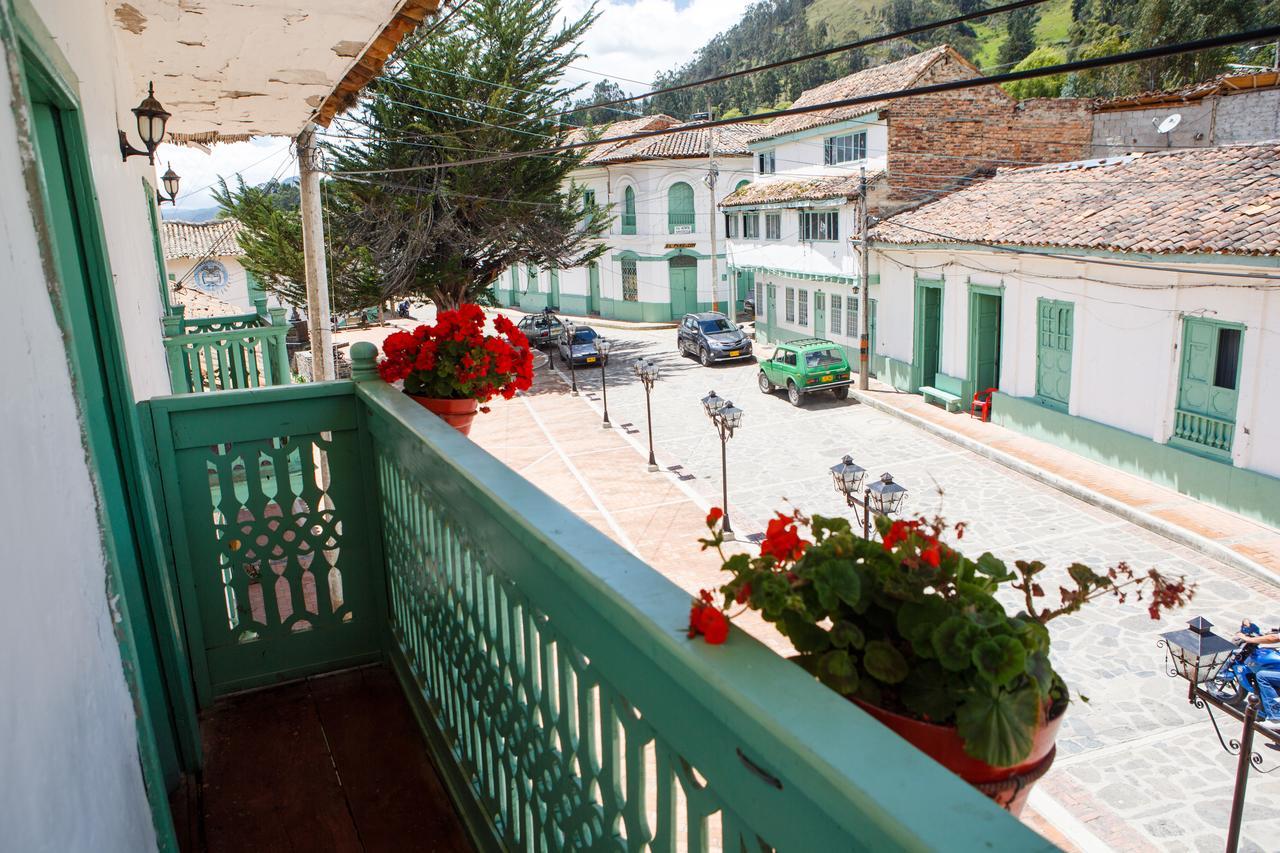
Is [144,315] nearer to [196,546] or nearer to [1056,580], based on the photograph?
[196,546]

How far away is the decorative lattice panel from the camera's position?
1612 mm

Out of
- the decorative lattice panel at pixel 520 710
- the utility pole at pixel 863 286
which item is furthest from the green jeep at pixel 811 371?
the decorative lattice panel at pixel 520 710

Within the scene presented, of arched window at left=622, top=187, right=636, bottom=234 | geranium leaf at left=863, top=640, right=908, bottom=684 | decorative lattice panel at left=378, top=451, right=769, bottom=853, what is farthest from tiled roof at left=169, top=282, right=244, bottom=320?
arched window at left=622, top=187, right=636, bottom=234

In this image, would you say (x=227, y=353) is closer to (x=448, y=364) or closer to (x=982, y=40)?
(x=448, y=364)

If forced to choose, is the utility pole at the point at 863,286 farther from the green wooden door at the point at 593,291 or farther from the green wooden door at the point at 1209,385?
the green wooden door at the point at 593,291

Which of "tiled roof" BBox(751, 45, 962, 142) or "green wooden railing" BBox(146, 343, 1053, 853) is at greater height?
"tiled roof" BBox(751, 45, 962, 142)

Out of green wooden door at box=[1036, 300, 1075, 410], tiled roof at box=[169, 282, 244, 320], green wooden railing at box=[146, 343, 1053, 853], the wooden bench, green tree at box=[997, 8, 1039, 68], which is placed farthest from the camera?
green tree at box=[997, 8, 1039, 68]

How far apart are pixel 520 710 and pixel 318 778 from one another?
1.40 meters

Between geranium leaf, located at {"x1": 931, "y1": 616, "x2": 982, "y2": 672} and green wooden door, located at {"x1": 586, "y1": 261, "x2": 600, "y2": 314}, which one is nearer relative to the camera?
geranium leaf, located at {"x1": 931, "y1": 616, "x2": 982, "y2": 672}

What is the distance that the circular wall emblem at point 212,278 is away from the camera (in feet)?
112

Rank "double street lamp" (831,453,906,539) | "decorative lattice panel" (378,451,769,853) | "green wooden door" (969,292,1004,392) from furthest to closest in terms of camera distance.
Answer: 1. "green wooden door" (969,292,1004,392)
2. "double street lamp" (831,453,906,539)
3. "decorative lattice panel" (378,451,769,853)

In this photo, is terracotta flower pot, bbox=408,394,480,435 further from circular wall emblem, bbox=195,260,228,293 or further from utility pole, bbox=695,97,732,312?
circular wall emblem, bbox=195,260,228,293

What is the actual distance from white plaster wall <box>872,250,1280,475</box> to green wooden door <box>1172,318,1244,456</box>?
149 mm

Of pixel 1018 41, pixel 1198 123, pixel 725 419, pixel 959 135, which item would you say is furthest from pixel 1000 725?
pixel 1018 41
